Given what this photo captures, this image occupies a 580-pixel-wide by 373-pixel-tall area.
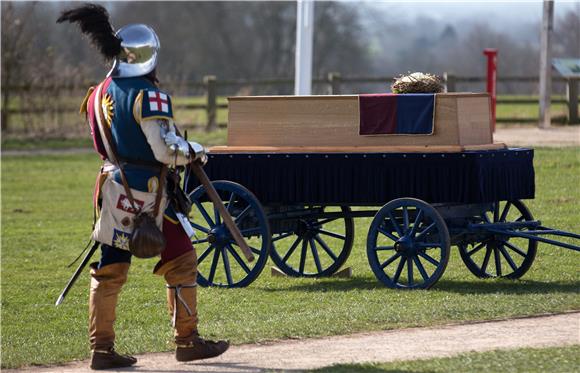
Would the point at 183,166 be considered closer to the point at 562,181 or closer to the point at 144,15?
the point at 562,181

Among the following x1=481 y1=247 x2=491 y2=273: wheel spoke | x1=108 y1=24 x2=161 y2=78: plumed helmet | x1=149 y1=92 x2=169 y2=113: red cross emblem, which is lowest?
x1=481 y1=247 x2=491 y2=273: wheel spoke

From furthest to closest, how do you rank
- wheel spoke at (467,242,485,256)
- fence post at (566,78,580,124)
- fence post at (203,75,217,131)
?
fence post at (203,75,217,131)
fence post at (566,78,580,124)
wheel spoke at (467,242,485,256)

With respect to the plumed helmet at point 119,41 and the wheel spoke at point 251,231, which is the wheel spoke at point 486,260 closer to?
the wheel spoke at point 251,231

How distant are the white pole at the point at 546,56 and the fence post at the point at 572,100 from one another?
734 millimetres

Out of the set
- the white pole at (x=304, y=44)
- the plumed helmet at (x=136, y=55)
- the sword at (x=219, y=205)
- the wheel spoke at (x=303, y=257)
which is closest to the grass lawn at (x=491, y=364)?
the sword at (x=219, y=205)

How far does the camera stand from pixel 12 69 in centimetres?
3284

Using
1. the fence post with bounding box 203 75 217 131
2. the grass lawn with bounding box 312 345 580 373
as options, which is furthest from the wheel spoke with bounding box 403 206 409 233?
the fence post with bounding box 203 75 217 131

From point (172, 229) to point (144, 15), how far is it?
6163 centimetres

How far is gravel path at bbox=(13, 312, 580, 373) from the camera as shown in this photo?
25.5 ft

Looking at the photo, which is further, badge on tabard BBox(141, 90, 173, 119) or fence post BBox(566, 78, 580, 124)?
fence post BBox(566, 78, 580, 124)

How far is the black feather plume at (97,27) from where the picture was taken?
26.2 ft

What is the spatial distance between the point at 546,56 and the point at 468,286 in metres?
14.5

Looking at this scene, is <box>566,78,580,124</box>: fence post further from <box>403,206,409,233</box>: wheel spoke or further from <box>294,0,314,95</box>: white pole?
<box>403,206,409,233</box>: wheel spoke

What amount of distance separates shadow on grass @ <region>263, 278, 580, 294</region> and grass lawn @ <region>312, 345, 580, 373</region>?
2.49m
